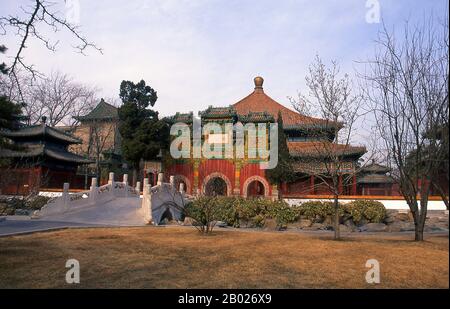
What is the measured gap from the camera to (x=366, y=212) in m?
17.3

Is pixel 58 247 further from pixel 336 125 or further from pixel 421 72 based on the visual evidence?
pixel 421 72

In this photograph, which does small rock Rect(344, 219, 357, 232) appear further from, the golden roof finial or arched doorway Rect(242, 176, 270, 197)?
the golden roof finial

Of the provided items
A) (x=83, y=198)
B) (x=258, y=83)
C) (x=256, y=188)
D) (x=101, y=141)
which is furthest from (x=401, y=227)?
(x=101, y=141)

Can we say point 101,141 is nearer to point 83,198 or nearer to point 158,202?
point 83,198

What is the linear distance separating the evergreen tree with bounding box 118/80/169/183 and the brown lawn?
17.7 metres

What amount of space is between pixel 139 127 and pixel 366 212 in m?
16.9

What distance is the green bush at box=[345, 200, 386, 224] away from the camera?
17.3 metres

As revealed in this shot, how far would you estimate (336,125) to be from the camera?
1093 centimetres

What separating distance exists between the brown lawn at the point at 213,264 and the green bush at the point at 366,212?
30.6ft

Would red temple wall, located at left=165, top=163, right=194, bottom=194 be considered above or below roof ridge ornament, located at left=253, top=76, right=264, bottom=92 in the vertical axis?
below

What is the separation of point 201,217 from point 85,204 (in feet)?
24.0

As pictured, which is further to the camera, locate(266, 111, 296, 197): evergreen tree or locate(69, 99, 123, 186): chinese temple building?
locate(69, 99, 123, 186): chinese temple building

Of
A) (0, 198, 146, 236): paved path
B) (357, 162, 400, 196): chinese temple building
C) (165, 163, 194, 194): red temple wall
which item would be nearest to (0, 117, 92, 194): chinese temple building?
(165, 163, 194, 194): red temple wall
